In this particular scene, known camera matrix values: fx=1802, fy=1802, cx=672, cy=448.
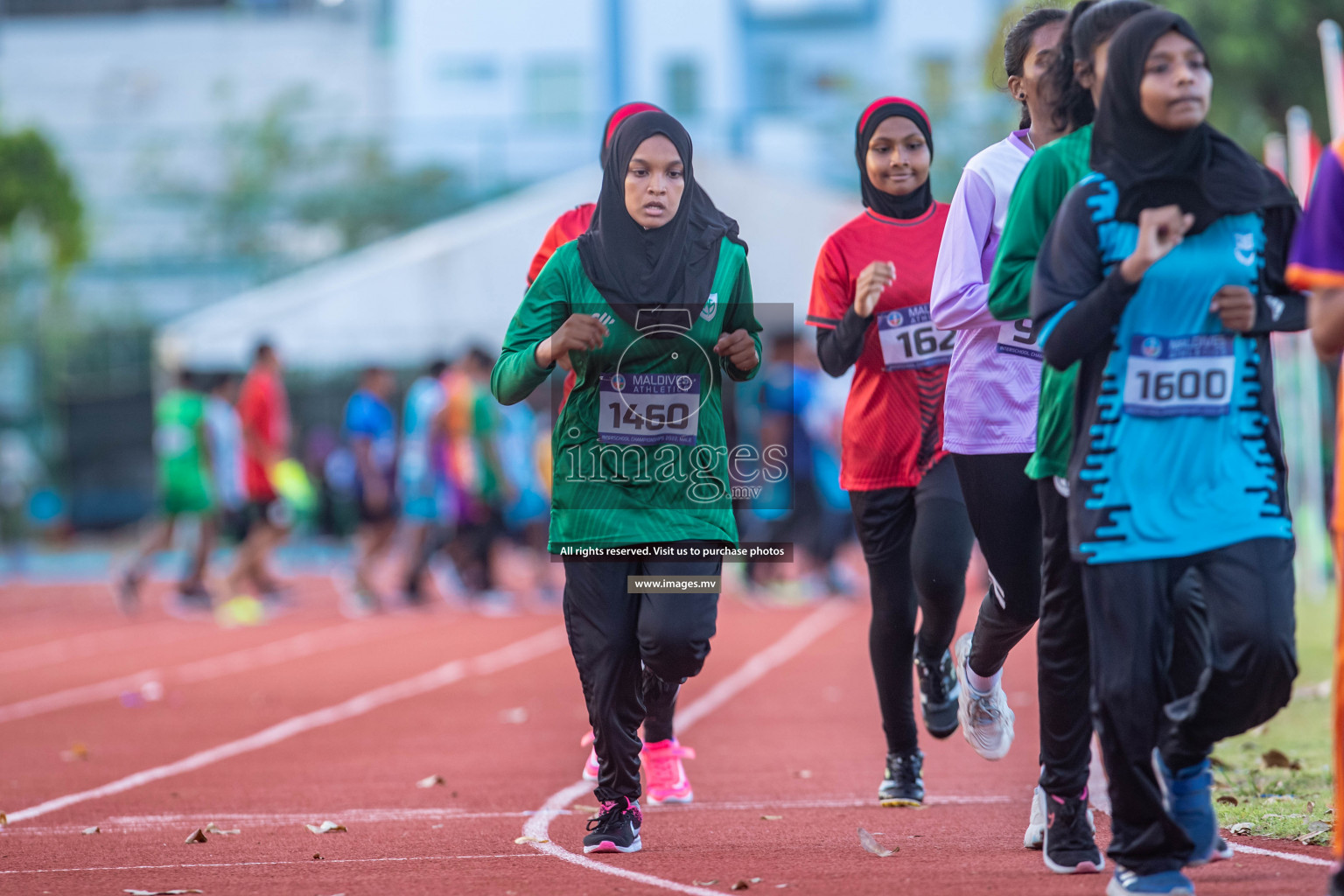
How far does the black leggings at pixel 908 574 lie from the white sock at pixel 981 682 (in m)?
0.24

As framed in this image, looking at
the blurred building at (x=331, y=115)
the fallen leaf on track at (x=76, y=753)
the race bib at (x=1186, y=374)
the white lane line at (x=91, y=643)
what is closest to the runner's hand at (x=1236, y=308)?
the race bib at (x=1186, y=374)

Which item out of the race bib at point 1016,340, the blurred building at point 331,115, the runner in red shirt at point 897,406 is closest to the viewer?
the race bib at point 1016,340

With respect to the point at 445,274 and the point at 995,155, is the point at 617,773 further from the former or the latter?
the point at 445,274

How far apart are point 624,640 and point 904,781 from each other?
138 cm

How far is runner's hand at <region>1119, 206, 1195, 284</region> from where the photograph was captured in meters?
3.94

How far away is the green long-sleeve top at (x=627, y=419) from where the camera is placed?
209 inches

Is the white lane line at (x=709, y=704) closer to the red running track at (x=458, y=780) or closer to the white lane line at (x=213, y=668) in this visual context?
the red running track at (x=458, y=780)

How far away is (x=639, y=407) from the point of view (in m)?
5.32

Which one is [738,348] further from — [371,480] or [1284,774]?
Result: [371,480]

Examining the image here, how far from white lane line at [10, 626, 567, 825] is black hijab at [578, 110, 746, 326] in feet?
10.1

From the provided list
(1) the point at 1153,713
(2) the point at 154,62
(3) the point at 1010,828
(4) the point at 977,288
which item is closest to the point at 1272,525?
(1) the point at 1153,713

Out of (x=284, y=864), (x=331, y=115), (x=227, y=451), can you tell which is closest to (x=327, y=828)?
(x=284, y=864)

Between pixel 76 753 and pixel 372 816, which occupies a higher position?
pixel 372 816

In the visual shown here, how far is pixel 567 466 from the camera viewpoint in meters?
5.38
